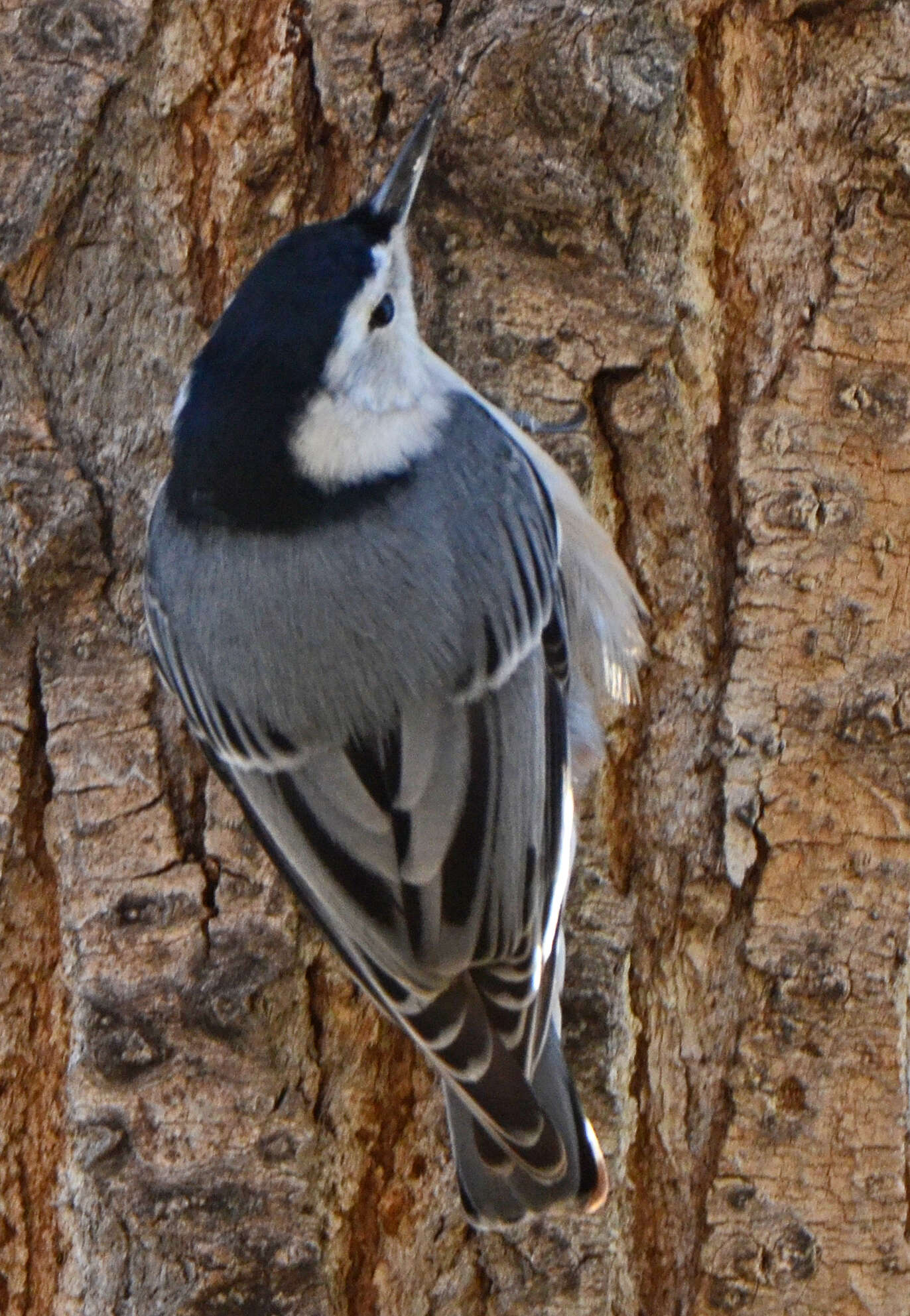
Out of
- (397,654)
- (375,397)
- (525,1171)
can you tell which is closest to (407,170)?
(375,397)

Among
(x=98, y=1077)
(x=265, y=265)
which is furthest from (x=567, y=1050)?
(x=265, y=265)

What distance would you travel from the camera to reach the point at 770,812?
1.78m

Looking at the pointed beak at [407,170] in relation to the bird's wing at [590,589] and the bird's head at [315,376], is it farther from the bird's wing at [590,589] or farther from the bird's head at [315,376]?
the bird's wing at [590,589]

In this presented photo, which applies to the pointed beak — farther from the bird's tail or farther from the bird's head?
the bird's tail

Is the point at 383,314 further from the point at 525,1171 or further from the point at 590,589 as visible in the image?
the point at 525,1171

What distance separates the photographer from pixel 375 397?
6.26 feet

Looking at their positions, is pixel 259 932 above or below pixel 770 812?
below

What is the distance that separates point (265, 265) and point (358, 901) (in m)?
0.68

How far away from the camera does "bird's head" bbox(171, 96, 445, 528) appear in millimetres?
1735

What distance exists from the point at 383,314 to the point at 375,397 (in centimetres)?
10

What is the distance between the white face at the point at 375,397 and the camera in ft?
6.01

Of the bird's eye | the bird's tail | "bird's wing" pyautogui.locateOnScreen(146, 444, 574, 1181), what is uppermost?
the bird's eye

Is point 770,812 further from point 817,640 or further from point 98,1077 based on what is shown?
point 98,1077

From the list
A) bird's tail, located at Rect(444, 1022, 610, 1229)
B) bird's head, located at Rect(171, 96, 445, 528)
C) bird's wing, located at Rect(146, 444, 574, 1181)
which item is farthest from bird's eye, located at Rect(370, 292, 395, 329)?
bird's tail, located at Rect(444, 1022, 610, 1229)
